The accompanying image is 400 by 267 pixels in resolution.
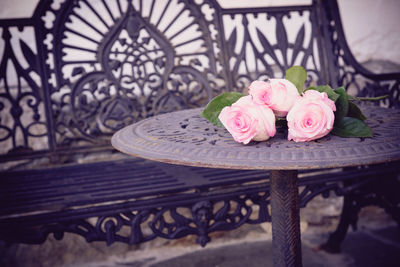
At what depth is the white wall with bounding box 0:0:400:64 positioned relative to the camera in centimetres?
279

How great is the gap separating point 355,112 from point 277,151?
12.5 inches

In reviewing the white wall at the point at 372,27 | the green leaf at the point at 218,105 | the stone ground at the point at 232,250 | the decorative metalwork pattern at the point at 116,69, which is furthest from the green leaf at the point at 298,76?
the white wall at the point at 372,27

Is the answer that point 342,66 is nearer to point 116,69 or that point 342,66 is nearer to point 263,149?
point 116,69

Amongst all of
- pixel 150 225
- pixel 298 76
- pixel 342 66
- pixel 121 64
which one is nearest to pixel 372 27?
pixel 342 66

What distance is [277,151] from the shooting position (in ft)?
2.79

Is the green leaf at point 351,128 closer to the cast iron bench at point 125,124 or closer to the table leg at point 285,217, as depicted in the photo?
the table leg at point 285,217

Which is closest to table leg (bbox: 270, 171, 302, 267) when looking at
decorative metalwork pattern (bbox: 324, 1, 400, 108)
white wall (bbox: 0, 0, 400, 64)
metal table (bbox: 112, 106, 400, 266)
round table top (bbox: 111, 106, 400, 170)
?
metal table (bbox: 112, 106, 400, 266)

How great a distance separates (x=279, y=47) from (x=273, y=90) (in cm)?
145

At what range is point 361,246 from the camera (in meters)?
2.09

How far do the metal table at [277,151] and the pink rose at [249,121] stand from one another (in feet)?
0.11

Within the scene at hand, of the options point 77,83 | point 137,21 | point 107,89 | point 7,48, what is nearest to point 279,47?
point 137,21

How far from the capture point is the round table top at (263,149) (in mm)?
796

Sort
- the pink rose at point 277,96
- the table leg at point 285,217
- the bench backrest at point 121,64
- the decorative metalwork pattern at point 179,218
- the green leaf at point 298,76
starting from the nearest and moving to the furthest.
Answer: the pink rose at point 277,96 < the green leaf at point 298,76 < the table leg at point 285,217 < the decorative metalwork pattern at point 179,218 < the bench backrest at point 121,64

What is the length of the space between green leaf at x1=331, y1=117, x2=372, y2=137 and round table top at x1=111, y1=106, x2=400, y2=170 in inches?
0.6
